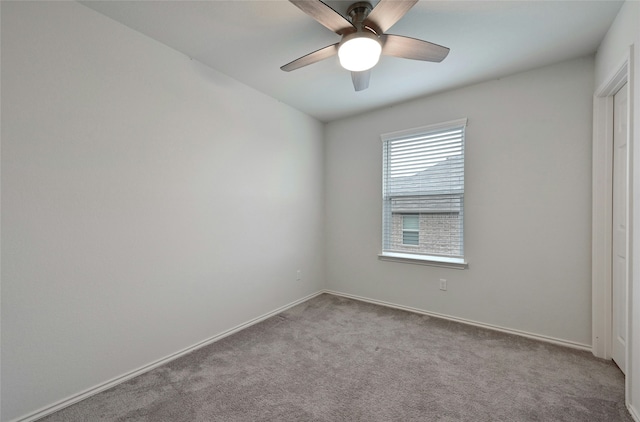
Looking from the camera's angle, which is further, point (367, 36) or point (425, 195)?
point (425, 195)

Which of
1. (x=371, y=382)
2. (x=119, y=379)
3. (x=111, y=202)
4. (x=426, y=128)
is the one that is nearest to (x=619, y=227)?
(x=426, y=128)

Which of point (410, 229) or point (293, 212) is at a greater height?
point (293, 212)

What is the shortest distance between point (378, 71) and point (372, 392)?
267cm

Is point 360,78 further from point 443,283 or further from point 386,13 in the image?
point 443,283

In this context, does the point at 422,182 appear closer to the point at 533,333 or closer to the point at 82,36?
the point at 533,333

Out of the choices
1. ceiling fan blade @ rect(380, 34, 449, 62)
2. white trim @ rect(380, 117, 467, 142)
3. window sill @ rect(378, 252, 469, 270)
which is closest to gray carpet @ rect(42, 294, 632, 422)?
window sill @ rect(378, 252, 469, 270)

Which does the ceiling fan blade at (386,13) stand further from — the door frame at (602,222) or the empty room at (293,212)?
the door frame at (602,222)

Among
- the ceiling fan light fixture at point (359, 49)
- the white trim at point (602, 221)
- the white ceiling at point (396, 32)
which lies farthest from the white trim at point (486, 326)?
the ceiling fan light fixture at point (359, 49)

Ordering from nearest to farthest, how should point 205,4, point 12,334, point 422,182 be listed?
point 12,334
point 205,4
point 422,182

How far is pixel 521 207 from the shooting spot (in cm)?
256

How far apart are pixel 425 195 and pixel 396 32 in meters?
1.79

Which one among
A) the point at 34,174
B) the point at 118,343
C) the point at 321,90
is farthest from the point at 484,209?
the point at 34,174

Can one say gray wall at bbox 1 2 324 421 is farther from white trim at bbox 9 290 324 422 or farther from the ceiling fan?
the ceiling fan

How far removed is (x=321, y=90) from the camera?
295 cm
